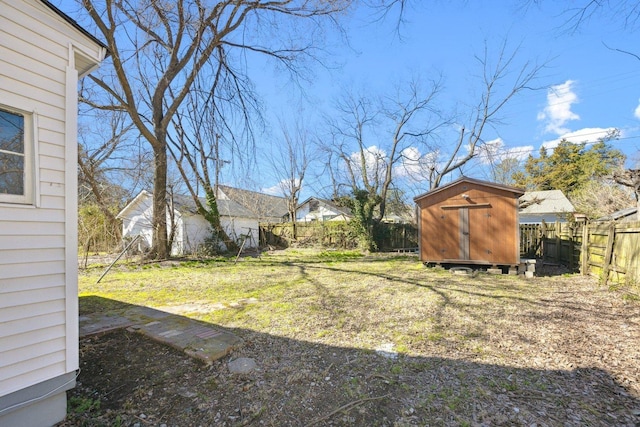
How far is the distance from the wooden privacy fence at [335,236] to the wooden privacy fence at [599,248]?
6.11 metres

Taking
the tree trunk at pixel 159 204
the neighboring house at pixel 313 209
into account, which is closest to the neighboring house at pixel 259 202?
the neighboring house at pixel 313 209

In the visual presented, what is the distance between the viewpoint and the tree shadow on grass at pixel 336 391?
82.3 inches

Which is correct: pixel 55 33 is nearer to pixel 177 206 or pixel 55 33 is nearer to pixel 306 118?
pixel 177 206

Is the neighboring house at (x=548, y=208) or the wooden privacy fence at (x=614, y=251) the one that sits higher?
the neighboring house at (x=548, y=208)

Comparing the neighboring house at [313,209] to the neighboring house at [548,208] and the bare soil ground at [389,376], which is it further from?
the bare soil ground at [389,376]

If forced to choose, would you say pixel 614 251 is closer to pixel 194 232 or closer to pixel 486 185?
pixel 486 185

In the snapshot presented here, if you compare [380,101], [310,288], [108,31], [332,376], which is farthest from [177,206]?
[332,376]

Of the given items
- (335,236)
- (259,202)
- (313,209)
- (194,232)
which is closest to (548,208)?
(335,236)

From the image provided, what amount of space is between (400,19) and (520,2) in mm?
1069

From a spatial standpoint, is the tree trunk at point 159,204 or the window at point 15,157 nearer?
the window at point 15,157

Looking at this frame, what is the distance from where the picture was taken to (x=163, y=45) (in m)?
7.48

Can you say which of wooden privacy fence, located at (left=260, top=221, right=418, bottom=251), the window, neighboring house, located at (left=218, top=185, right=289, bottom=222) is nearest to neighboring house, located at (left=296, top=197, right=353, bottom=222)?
neighboring house, located at (left=218, top=185, right=289, bottom=222)

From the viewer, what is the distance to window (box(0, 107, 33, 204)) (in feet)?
6.62

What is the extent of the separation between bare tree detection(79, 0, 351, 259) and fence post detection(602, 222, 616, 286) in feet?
21.9
